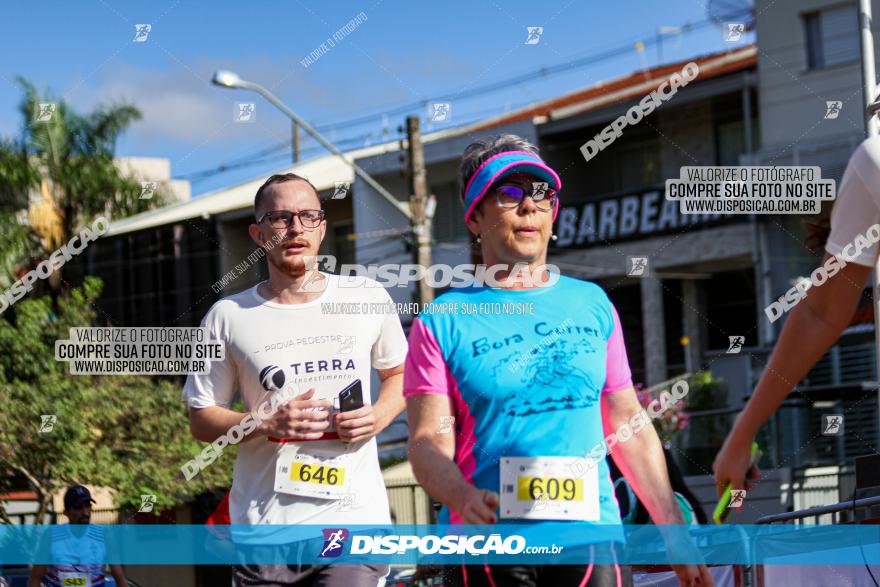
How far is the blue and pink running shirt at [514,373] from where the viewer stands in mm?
3449

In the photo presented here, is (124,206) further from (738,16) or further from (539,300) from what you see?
(539,300)

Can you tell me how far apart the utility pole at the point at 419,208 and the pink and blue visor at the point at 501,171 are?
1083cm

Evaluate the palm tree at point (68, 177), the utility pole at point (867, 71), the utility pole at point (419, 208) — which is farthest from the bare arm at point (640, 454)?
the palm tree at point (68, 177)

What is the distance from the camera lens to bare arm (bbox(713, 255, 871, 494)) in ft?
9.17

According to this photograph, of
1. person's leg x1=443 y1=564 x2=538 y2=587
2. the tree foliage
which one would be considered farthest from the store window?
person's leg x1=443 y1=564 x2=538 y2=587

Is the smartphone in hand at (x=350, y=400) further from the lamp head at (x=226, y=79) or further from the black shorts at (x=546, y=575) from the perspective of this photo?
the lamp head at (x=226, y=79)

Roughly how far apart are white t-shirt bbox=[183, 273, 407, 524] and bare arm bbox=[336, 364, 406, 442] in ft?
0.24

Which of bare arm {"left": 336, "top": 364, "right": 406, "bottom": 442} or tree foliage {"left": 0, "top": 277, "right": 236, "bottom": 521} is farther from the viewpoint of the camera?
tree foliage {"left": 0, "top": 277, "right": 236, "bottom": 521}

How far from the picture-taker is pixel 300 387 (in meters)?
4.54

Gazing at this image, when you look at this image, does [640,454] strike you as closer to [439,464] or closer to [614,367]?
[614,367]

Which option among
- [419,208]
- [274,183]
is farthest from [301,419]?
[419,208]

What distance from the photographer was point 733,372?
20844 millimetres

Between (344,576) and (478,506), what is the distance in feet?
3.74

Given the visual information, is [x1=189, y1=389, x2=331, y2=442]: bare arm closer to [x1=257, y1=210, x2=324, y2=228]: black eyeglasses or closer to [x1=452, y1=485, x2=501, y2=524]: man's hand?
[x1=257, y1=210, x2=324, y2=228]: black eyeglasses
